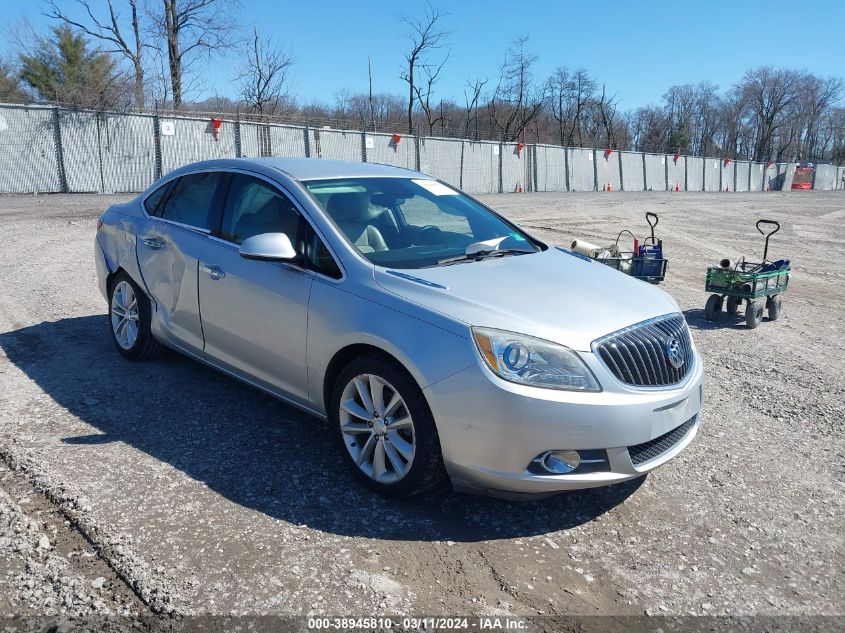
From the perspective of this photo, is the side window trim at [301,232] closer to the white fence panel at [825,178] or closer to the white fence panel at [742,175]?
the white fence panel at [742,175]

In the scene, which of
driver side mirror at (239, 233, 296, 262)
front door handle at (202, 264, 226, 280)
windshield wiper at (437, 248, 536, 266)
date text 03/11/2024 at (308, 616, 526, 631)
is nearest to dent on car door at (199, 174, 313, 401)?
front door handle at (202, 264, 226, 280)

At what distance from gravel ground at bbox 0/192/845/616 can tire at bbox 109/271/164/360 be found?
159 mm

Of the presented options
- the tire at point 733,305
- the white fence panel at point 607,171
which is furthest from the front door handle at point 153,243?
the white fence panel at point 607,171

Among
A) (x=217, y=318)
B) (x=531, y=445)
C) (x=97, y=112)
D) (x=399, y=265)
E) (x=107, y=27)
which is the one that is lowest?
(x=531, y=445)

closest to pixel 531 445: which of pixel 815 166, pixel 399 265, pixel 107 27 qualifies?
pixel 399 265

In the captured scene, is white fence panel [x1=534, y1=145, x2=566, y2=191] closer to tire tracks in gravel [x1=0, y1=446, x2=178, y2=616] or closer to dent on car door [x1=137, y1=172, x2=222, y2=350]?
dent on car door [x1=137, y1=172, x2=222, y2=350]

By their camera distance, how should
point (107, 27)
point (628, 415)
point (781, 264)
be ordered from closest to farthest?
point (628, 415), point (781, 264), point (107, 27)

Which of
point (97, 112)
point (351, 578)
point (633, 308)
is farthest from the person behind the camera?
point (97, 112)

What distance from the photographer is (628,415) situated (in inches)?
121

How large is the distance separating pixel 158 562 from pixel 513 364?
5.81 feet

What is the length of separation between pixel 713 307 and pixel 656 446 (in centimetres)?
501

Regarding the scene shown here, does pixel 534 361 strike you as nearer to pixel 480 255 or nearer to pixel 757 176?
pixel 480 255

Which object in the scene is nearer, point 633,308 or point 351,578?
point 351,578

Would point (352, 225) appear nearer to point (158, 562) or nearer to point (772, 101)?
point (158, 562)
